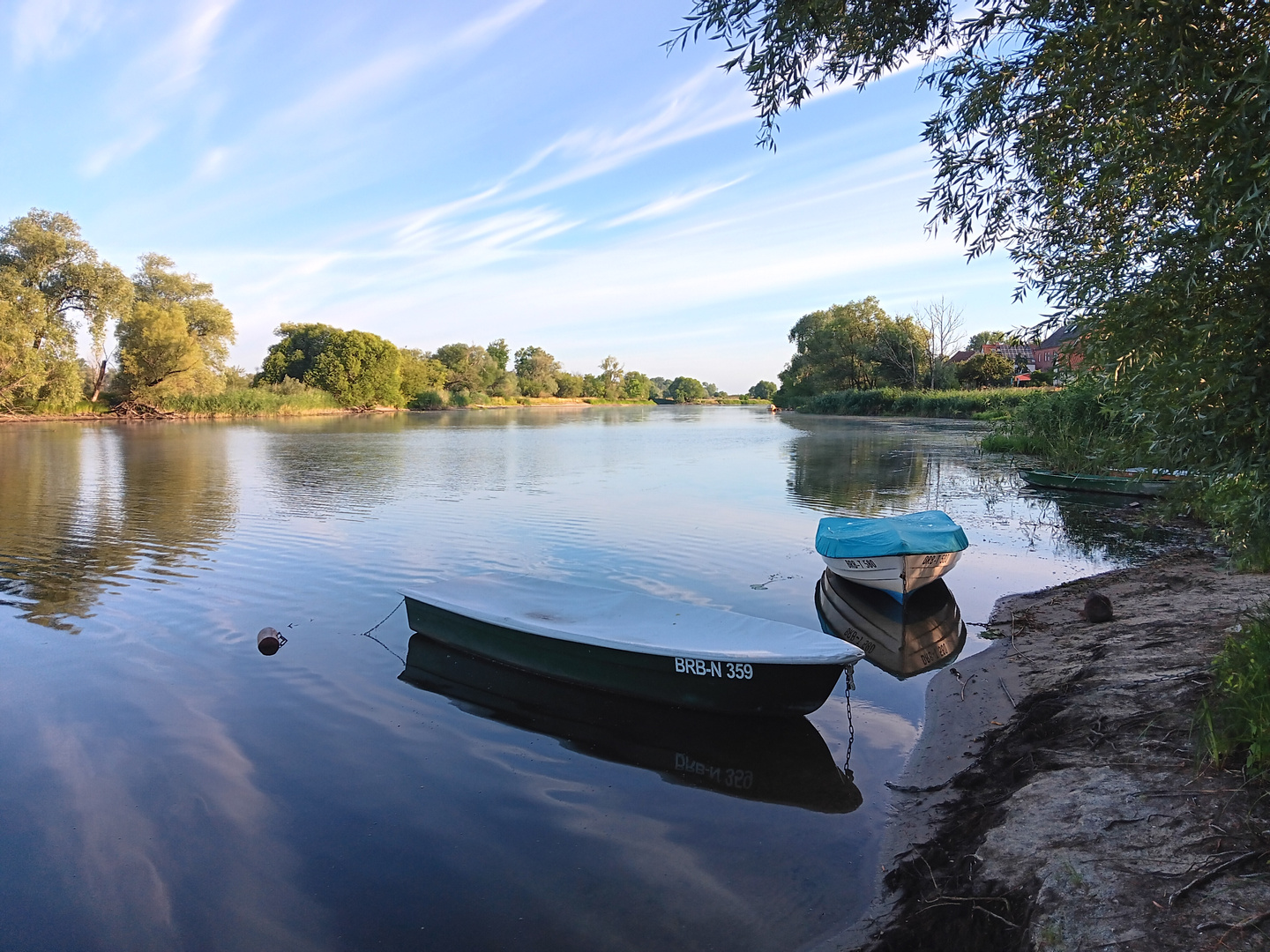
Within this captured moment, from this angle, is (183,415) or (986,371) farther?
(986,371)

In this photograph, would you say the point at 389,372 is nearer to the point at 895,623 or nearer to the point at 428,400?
the point at 428,400

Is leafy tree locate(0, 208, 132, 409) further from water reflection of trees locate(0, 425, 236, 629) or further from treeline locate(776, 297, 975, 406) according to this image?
treeline locate(776, 297, 975, 406)

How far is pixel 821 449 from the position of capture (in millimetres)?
37188

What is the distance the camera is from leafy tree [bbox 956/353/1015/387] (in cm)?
6619

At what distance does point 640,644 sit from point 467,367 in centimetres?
12813

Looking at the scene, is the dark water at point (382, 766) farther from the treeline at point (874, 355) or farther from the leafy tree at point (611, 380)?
the leafy tree at point (611, 380)

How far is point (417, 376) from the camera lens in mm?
107188

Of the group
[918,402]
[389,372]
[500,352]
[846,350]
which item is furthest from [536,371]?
[918,402]

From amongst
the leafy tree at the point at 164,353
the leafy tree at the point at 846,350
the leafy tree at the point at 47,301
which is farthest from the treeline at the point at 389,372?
the leafy tree at the point at 846,350

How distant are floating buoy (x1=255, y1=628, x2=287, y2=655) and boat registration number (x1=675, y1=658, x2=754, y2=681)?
5.23 metres

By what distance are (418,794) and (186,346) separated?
68092mm

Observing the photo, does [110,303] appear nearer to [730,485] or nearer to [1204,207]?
[730,485]

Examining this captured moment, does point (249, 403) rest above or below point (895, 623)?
above

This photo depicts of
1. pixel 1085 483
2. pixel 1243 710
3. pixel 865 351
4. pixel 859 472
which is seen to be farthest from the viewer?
pixel 865 351
